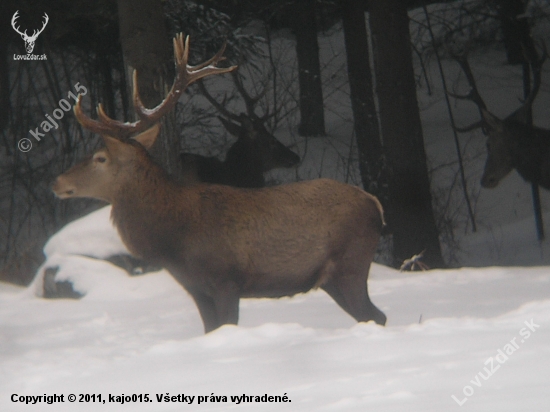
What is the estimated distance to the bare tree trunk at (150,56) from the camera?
8.30 meters

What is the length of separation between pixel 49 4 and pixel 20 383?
962 centimetres

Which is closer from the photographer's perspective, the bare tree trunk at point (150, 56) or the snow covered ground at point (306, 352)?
the snow covered ground at point (306, 352)

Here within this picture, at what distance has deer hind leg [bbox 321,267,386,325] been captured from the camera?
225 inches

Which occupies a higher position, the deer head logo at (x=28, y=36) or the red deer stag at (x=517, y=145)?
the deer head logo at (x=28, y=36)

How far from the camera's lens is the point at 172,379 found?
3977 mm

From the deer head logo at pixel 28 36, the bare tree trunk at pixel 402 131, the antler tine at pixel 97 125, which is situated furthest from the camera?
the deer head logo at pixel 28 36

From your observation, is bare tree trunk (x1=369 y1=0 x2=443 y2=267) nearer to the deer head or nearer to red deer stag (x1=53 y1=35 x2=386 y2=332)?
red deer stag (x1=53 y1=35 x2=386 y2=332)

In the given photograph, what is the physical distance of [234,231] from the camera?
563 cm

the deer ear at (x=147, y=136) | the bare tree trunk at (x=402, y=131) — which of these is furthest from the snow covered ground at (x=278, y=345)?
the bare tree trunk at (x=402, y=131)

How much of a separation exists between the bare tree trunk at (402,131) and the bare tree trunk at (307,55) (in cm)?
559

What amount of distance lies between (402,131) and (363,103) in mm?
3291

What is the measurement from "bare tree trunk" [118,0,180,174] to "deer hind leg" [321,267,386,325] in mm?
3047

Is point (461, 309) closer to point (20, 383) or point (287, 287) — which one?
point (287, 287)

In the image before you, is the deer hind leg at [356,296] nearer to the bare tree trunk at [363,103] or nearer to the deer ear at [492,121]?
the deer ear at [492,121]
